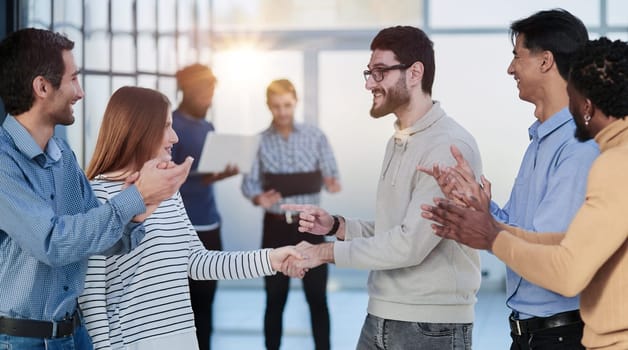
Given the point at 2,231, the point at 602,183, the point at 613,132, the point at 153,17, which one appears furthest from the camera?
the point at 153,17

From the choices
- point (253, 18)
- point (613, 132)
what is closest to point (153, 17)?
point (253, 18)

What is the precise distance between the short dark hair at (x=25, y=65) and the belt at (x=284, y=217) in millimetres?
3051

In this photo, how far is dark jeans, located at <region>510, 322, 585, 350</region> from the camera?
2600mm

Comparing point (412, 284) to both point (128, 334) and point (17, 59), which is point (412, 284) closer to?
point (128, 334)

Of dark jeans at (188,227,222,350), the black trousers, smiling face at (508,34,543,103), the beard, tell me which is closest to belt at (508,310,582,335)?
smiling face at (508,34,543,103)

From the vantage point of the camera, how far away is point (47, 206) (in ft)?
7.87

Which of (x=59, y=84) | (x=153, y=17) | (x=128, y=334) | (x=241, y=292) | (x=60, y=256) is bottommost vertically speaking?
(x=241, y=292)

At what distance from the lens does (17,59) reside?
8.27 ft

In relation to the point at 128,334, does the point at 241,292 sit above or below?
below

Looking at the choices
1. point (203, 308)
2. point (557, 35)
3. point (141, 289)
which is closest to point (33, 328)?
point (141, 289)

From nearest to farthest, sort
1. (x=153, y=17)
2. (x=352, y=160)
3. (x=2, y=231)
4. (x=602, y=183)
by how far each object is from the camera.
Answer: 1. (x=602, y=183)
2. (x=2, y=231)
3. (x=153, y=17)
4. (x=352, y=160)

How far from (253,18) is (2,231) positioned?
16.9ft

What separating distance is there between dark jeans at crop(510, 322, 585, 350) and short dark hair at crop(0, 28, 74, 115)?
1.36m

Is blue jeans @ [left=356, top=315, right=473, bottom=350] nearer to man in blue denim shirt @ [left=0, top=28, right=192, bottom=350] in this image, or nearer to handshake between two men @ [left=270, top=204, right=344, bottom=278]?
handshake between two men @ [left=270, top=204, right=344, bottom=278]
